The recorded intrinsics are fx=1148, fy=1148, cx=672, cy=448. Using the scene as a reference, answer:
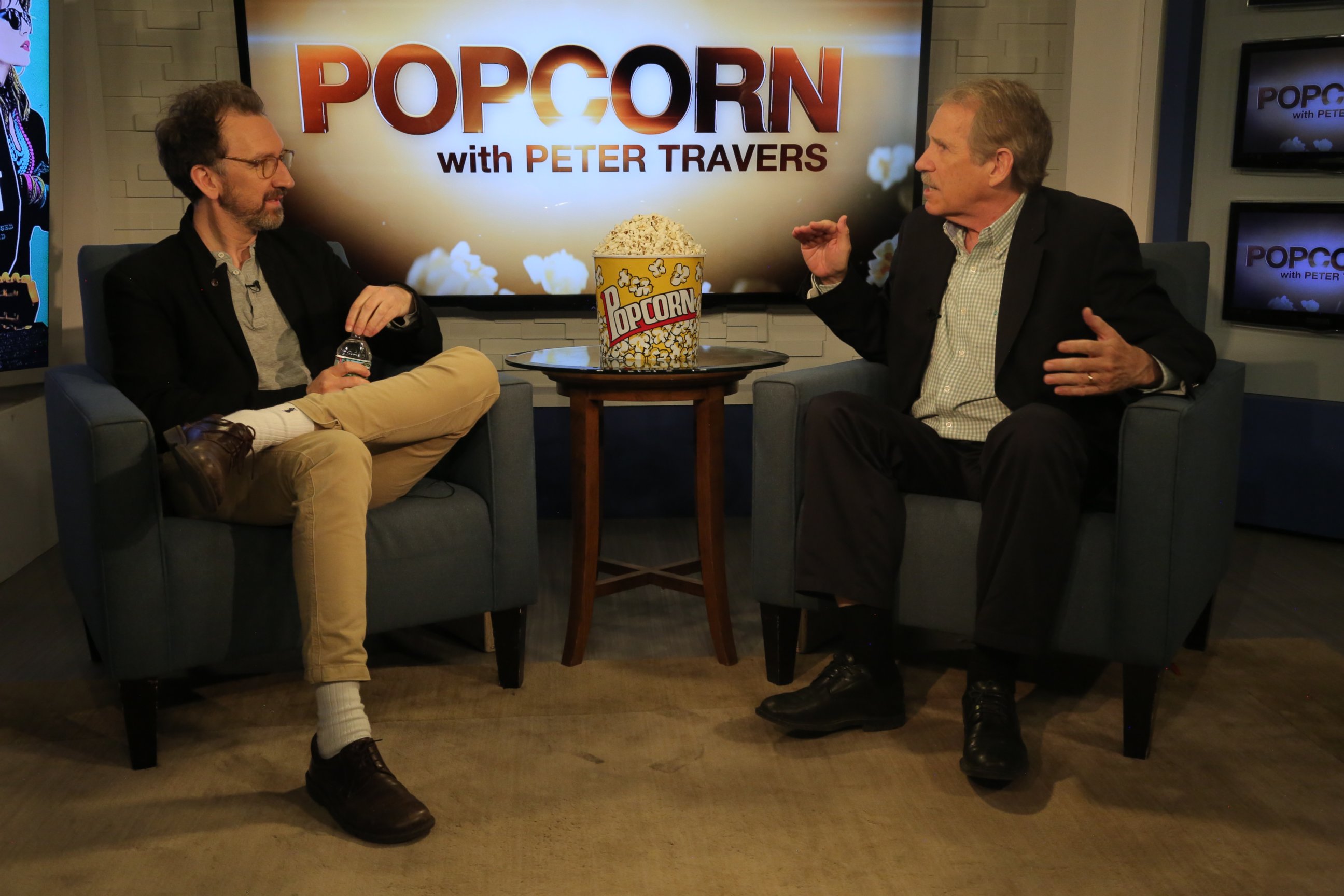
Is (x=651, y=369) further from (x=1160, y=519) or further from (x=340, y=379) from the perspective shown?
(x=1160, y=519)

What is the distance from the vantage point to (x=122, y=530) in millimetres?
1885

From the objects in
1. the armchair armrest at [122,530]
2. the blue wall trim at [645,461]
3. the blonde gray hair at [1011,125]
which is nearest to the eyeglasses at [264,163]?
the armchair armrest at [122,530]

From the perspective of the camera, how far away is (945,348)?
2.27m

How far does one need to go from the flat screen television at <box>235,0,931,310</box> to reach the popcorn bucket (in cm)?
129

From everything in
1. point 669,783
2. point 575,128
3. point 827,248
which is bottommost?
point 669,783

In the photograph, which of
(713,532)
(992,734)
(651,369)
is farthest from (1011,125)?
(992,734)

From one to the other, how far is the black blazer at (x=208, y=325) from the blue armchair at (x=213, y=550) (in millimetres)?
89

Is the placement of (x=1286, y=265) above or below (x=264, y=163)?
below

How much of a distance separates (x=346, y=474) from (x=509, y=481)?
1.38 feet

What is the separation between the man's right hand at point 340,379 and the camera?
212 centimetres

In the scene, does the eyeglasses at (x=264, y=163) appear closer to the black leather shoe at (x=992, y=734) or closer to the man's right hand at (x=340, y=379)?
the man's right hand at (x=340, y=379)

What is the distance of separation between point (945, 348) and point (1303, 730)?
952mm

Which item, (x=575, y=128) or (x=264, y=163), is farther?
(x=575, y=128)

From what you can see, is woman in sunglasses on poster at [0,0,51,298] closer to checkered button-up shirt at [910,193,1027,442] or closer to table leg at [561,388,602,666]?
table leg at [561,388,602,666]
